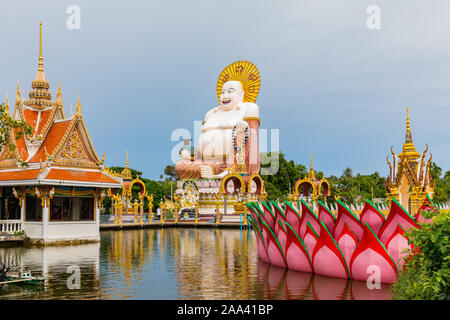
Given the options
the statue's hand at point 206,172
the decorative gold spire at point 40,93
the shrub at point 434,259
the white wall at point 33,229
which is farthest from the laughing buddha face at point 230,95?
the shrub at point 434,259

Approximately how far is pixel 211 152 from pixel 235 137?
3923mm

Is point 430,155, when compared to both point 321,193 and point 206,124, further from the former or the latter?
point 206,124

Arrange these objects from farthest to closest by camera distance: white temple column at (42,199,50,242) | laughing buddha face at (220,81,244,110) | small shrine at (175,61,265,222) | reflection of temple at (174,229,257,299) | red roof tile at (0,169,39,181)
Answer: laughing buddha face at (220,81,244,110) → small shrine at (175,61,265,222) → white temple column at (42,199,50,242) → red roof tile at (0,169,39,181) → reflection of temple at (174,229,257,299)

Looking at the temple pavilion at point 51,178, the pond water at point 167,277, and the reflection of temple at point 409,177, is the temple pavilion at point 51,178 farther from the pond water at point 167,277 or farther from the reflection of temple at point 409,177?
the reflection of temple at point 409,177

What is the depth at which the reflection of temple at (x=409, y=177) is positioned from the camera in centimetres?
1919

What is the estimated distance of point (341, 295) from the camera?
30.2ft

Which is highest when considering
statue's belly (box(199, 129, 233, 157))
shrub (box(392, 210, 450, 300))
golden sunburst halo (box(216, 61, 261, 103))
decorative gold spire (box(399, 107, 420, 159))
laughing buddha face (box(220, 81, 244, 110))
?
golden sunburst halo (box(216, 61, 261, 103))

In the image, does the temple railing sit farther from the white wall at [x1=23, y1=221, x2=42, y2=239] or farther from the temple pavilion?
the white wall at [x1=23, y1=221, x2=42, y2=239]

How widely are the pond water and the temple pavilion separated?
2.45 m

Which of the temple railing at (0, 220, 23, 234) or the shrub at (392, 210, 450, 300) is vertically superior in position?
the shrub at (392, 210, 450, 300)

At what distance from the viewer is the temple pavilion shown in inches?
779

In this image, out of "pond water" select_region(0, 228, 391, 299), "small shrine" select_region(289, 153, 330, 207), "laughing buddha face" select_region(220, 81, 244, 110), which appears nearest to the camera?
"pond water" select_region(0, 228, 391, 299)

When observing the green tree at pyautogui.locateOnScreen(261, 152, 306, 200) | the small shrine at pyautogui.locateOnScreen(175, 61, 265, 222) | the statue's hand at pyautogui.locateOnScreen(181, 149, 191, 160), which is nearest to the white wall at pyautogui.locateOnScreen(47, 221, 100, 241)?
the small shrine at pyautogui.locateOnScreen(175, 61, 265, 222)
